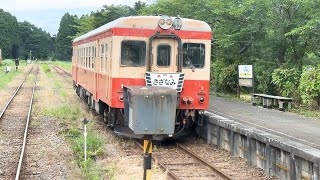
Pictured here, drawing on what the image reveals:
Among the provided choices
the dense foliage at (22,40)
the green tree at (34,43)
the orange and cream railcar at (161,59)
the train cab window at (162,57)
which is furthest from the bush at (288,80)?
the green tree at (34,43)

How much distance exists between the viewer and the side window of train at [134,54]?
11117 mm

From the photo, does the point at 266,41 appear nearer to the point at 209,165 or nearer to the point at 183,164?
the point at 183,164

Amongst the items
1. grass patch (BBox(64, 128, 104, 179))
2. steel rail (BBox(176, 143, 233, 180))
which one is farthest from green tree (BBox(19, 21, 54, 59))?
steel rail (BBox(176, 143, 233, 180))

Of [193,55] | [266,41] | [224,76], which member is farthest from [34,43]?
[193,55]

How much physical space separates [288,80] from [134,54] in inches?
291

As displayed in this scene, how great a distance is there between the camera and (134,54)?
1115 centimetres

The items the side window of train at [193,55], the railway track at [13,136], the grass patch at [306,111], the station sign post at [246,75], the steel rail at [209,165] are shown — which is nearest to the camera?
the steel rail at [209,165]

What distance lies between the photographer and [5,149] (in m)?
10.6

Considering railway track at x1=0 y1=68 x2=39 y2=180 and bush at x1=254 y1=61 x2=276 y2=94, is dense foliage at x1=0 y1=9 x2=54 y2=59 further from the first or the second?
bush at x1=254 y1=61 x2=276 y2=94

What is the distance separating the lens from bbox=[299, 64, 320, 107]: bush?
1470cm

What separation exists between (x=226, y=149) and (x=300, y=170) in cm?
334

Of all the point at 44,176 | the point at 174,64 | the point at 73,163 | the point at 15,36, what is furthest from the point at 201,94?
the point at 15,36

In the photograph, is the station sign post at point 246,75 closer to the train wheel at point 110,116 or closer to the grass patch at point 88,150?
the train wheel at point 110,116

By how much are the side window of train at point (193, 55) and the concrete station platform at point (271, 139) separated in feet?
4.44
